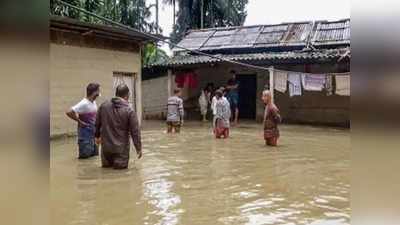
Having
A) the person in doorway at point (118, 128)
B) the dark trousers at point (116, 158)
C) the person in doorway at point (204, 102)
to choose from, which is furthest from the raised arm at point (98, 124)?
the person in doorway at point (204, 102)

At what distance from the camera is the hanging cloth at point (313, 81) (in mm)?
15422

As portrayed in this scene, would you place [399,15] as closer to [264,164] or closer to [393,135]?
[393,135]

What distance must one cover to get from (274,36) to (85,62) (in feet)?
29.2

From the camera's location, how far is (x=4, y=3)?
1108 mm

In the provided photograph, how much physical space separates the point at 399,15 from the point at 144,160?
787 cm

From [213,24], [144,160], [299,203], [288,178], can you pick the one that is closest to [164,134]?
[144,160]

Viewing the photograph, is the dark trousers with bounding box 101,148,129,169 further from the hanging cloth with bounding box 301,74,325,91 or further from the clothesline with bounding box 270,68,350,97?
the hanging cloth with bounding box 301,74,325,91

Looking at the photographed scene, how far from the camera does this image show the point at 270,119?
32.9 feet

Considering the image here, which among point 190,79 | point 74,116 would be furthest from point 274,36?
point 74,116

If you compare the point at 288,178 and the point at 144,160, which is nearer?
the point at 288,178

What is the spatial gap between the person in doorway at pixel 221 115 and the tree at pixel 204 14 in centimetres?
1642

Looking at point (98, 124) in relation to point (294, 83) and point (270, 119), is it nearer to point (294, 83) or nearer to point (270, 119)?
point (270, 119)

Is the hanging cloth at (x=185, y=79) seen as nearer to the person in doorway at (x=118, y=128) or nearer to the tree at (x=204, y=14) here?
the tree at (x=204, y=14)

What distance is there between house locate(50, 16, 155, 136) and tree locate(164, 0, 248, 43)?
1380 cm
